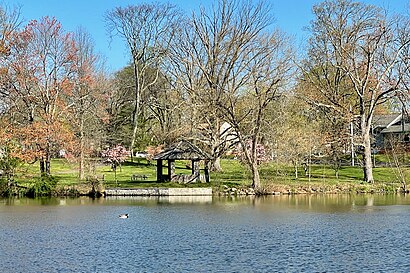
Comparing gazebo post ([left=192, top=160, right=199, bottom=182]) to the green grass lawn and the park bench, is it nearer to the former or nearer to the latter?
the green grass lawn

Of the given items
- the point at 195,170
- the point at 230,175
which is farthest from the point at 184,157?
the point at 230,175

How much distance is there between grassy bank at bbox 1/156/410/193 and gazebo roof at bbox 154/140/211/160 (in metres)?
1.87

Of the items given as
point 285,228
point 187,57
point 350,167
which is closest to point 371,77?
point 350,167

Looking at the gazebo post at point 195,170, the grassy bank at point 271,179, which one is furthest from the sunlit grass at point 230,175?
the gazebo post at point 195,170

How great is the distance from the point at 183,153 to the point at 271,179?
653 cm

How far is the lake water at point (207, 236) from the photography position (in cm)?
1858

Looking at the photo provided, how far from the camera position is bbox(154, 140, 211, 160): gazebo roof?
44.6 m

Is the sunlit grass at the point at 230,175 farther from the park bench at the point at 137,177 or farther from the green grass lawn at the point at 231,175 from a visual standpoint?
the park bench at the point at 137,177

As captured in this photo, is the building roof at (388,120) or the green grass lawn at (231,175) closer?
the green grass lawn at (231,175)

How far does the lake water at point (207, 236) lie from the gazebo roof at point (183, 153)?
697 centimetres

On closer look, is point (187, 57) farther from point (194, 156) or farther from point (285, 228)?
point (285, 228)

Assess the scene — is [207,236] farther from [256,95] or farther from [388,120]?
[388,120]

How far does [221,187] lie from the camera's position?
4275 centimetres

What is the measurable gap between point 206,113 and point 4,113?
599 inches
